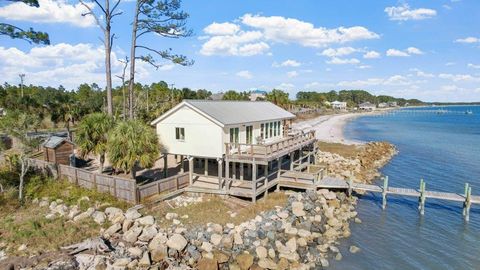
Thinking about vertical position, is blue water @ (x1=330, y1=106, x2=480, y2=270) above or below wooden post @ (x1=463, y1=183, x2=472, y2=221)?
below

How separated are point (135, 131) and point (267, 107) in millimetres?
13797

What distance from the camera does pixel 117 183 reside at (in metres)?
19.6

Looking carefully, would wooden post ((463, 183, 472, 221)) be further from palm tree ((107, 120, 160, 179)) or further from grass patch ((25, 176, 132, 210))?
grass patch ((25, 176, 132, 210))

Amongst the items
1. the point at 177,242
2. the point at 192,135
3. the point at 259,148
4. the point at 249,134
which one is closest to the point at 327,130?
the point at 249,134

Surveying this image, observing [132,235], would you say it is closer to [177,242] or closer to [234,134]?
[177,242]

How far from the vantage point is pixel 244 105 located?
27.7m

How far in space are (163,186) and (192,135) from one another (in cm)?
384

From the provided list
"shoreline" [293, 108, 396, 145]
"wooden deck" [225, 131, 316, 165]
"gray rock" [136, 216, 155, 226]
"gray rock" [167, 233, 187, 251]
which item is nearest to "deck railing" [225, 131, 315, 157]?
"wooden deck" [225, 131, 316, 165]

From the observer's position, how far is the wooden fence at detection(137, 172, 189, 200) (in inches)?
766

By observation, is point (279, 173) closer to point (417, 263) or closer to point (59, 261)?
point (417, 263)

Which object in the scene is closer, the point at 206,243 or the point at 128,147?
the point at 206,243

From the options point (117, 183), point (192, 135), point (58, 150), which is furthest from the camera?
point (58, 150)

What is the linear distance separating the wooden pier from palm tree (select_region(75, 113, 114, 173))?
15536mm

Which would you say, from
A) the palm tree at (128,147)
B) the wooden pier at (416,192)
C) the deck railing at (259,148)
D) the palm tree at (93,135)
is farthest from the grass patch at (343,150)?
the palm tree at (93,135)
